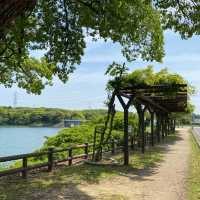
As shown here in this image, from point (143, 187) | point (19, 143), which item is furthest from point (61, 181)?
point (19, 143)

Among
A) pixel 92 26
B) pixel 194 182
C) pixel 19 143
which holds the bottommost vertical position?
pixel 19 143

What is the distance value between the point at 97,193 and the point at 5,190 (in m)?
2.26

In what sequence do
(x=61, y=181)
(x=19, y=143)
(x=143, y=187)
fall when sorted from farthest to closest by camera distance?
(x=19, y=143) < (x=61, y=181) < (x=143, y=187)

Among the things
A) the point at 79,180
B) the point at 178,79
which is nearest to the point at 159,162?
the point at 79,180

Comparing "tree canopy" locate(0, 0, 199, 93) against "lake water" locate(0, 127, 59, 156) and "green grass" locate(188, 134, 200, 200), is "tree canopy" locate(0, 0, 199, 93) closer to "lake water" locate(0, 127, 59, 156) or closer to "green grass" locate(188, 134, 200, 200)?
"green grass" locate(188, 134, 200, 200)

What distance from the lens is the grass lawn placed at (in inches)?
404

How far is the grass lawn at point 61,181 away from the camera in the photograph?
1027cm

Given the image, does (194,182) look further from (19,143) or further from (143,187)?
(19,143)

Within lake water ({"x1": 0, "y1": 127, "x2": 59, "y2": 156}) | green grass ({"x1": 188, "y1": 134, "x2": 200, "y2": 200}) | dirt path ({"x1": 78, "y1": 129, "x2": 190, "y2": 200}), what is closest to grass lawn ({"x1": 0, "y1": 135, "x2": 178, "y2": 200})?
dirt path ({"x1": 78, "y1": 129, "x2": 190, "y2": 200})

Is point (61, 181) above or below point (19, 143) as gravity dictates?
above

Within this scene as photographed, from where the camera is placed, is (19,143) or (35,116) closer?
(19,143)

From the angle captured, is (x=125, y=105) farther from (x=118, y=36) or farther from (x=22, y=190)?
(x=22, y=190)

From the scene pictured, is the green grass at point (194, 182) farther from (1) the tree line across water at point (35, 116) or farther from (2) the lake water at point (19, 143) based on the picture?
(1) the tree line across water at point (35, 116)

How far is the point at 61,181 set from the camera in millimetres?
12445
